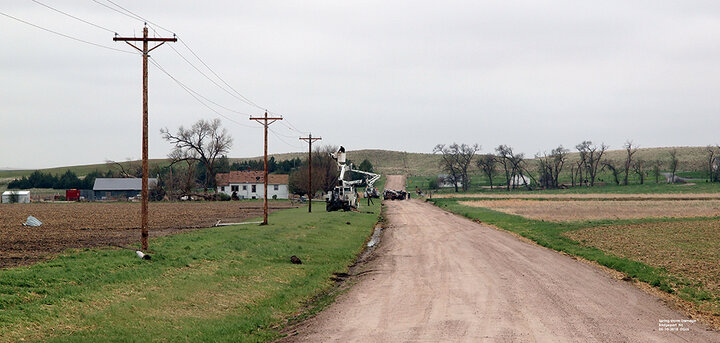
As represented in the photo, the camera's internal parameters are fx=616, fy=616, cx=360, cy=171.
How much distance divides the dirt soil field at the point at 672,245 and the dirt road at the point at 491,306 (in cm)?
284

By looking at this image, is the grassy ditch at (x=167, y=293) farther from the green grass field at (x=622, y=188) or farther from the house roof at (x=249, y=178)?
the house roof at (x=249, y=178)

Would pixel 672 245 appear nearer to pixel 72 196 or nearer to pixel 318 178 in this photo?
pixel 318 178

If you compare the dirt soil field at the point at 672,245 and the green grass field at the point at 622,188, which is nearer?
the dirt soil field at the point at 672,245

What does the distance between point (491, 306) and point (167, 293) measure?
898cm

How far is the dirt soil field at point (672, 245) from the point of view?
22691 mm

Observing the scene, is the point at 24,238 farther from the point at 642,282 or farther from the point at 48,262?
the point at 642,282

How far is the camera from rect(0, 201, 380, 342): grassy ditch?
44.2 ft

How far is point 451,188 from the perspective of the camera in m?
176

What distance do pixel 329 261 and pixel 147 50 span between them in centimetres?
1184

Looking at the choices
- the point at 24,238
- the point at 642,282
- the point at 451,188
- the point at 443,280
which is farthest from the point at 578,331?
the point at 451,188

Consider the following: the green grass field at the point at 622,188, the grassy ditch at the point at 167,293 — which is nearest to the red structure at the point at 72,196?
the green grass field at the point at 622,188

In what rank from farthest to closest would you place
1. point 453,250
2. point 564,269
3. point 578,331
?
1. point 453,250
2. point 564,269
3. point 578,331

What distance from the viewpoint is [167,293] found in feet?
57.2

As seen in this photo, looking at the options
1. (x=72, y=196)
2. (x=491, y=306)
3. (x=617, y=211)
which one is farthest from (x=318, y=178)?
(x=491, y=306)
